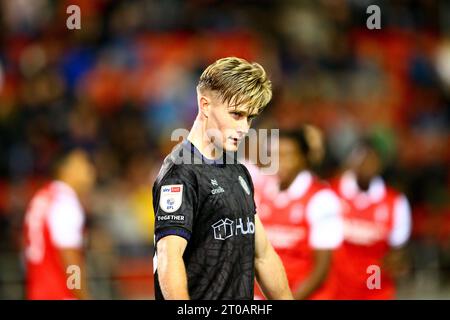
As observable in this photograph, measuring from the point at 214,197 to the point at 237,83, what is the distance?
1.53 feet

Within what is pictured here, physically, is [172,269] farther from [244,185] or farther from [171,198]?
[244,185]

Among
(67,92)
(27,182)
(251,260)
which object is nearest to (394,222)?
(251,260)

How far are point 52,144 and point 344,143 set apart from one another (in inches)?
133

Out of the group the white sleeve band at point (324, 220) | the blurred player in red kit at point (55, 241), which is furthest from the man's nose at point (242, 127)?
the blurred player in red kit at point (55, 241)

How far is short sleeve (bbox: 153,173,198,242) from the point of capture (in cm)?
388

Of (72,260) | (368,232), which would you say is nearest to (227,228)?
(72,260)

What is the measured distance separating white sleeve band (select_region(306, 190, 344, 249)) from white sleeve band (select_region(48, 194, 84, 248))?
164cm

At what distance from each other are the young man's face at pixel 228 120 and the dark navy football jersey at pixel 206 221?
129 millimetres

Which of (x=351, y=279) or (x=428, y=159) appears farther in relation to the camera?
(x=428, y=159)

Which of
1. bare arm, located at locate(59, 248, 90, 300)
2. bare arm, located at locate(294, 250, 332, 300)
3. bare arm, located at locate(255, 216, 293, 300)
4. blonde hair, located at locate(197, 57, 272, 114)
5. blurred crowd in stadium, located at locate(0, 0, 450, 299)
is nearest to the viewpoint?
blonde hair, located at locate(197, 57, 272, 114)

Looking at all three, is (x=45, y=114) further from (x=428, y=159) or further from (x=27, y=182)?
(x=428, y=159)

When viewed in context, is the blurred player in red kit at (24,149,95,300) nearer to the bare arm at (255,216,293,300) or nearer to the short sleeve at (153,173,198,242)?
the bare arm at (255,216,293,300)

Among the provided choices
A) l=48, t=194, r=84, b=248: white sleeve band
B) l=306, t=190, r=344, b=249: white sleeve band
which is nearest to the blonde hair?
l=306, t=190, r=344, b=249: white sleeve band
